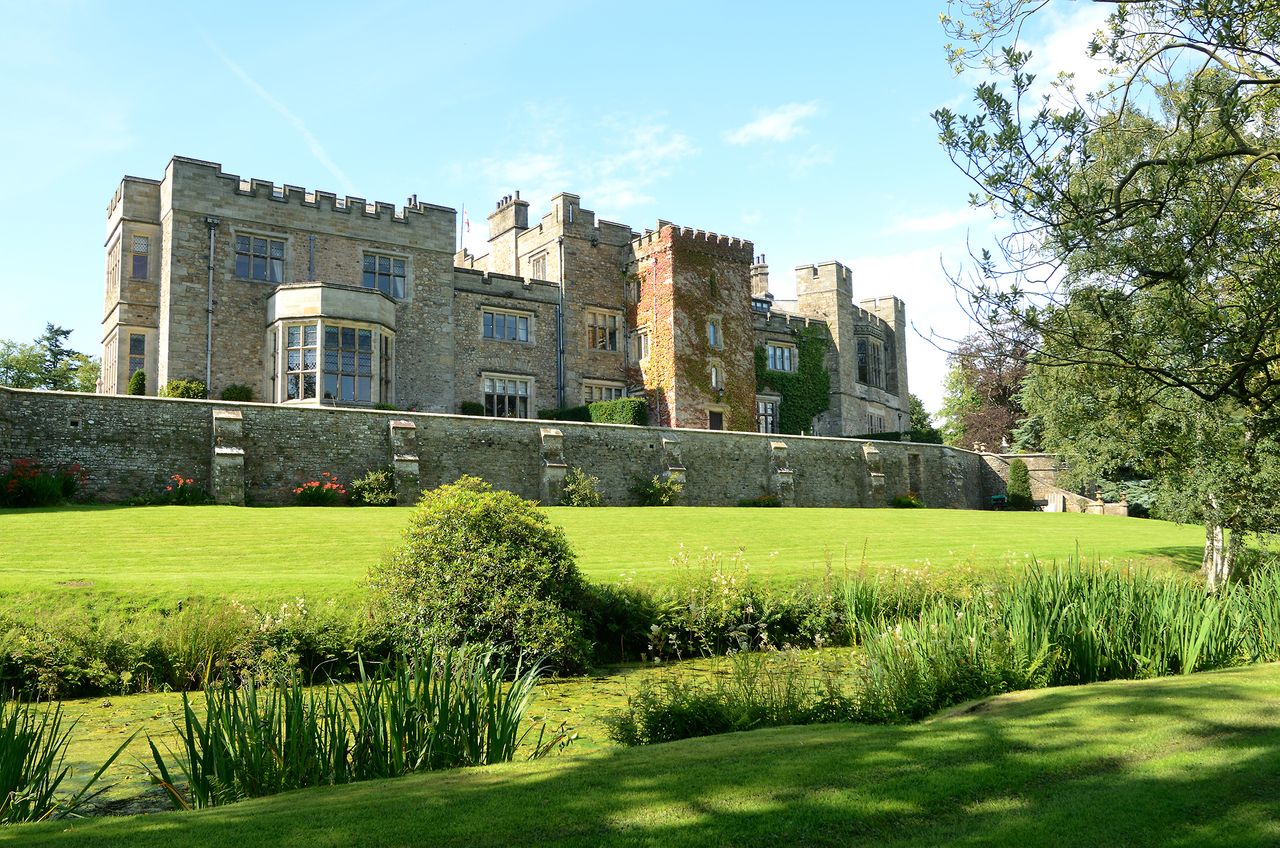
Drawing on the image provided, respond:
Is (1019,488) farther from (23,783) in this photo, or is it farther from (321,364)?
(23,783)

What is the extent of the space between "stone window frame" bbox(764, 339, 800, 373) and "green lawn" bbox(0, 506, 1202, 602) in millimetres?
16253

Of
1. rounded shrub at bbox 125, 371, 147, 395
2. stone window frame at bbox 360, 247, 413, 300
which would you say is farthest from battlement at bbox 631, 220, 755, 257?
rounded shrub at bbox 125, 371, 147, 395

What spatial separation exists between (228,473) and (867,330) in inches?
1258

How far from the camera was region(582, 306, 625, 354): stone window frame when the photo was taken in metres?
34.8

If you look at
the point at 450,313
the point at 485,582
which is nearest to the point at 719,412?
the point at 450,313

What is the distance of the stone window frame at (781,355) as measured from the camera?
1592 inches

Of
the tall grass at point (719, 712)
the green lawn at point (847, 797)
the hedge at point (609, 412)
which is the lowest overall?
the tall grass at point (719, 712)

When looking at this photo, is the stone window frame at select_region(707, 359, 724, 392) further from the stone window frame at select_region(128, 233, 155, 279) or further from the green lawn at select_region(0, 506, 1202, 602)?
the stone window frame at select_region(128, 233, 155, 279)

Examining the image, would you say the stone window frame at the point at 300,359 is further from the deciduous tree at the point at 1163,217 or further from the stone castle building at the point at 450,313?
the deciduous tree at the point at 1163,217

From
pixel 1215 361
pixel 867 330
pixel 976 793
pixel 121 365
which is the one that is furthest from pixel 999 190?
pixel 867 330

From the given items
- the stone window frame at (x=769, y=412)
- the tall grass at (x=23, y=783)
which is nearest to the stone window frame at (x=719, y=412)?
the stone window frame at (x=769, y=412)

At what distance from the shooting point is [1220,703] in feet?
20.0

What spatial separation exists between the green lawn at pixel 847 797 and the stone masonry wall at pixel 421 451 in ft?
54.9

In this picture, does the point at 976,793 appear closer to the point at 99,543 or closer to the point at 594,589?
the point at 594,589
